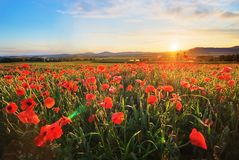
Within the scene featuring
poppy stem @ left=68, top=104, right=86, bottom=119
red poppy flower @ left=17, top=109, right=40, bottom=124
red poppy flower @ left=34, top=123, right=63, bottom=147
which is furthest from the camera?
poppy stem @ left=68, top=104, right=86, bottom=119

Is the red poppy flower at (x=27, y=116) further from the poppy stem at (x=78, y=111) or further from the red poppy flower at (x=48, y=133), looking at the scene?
the poppy stem at (x=78, y=111)

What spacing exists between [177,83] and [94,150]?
3.01 m

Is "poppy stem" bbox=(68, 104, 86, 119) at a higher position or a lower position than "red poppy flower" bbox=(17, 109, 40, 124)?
lower

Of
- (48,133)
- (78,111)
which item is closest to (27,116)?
(48,133)

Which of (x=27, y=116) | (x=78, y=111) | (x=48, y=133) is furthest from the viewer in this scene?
(x=78, y=111)

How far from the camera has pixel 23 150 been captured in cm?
347

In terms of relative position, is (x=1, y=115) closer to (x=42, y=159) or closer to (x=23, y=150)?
(x=23, y=150)

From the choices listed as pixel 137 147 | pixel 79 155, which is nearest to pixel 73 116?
pixel 79 155

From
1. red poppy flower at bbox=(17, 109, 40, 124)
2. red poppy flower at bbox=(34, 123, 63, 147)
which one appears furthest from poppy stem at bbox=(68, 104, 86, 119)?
red poppy flower at bbox=(34, 123, 63, 147)

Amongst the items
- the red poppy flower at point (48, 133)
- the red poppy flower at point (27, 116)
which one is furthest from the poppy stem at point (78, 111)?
the red poppy flower at point (48, 133)

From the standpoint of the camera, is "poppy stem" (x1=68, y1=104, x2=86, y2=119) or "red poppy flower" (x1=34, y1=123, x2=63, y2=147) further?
"poppy stem" (x1=68, y1=104, x2=86, y2=119)

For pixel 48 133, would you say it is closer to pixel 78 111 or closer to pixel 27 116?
pixel 27 116

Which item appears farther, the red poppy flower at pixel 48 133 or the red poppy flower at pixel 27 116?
the red poppy flower at pixel 27 116

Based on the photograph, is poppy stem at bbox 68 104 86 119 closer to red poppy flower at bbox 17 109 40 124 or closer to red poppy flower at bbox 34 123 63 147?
red poppy flower at bbox 17 109 40 124
